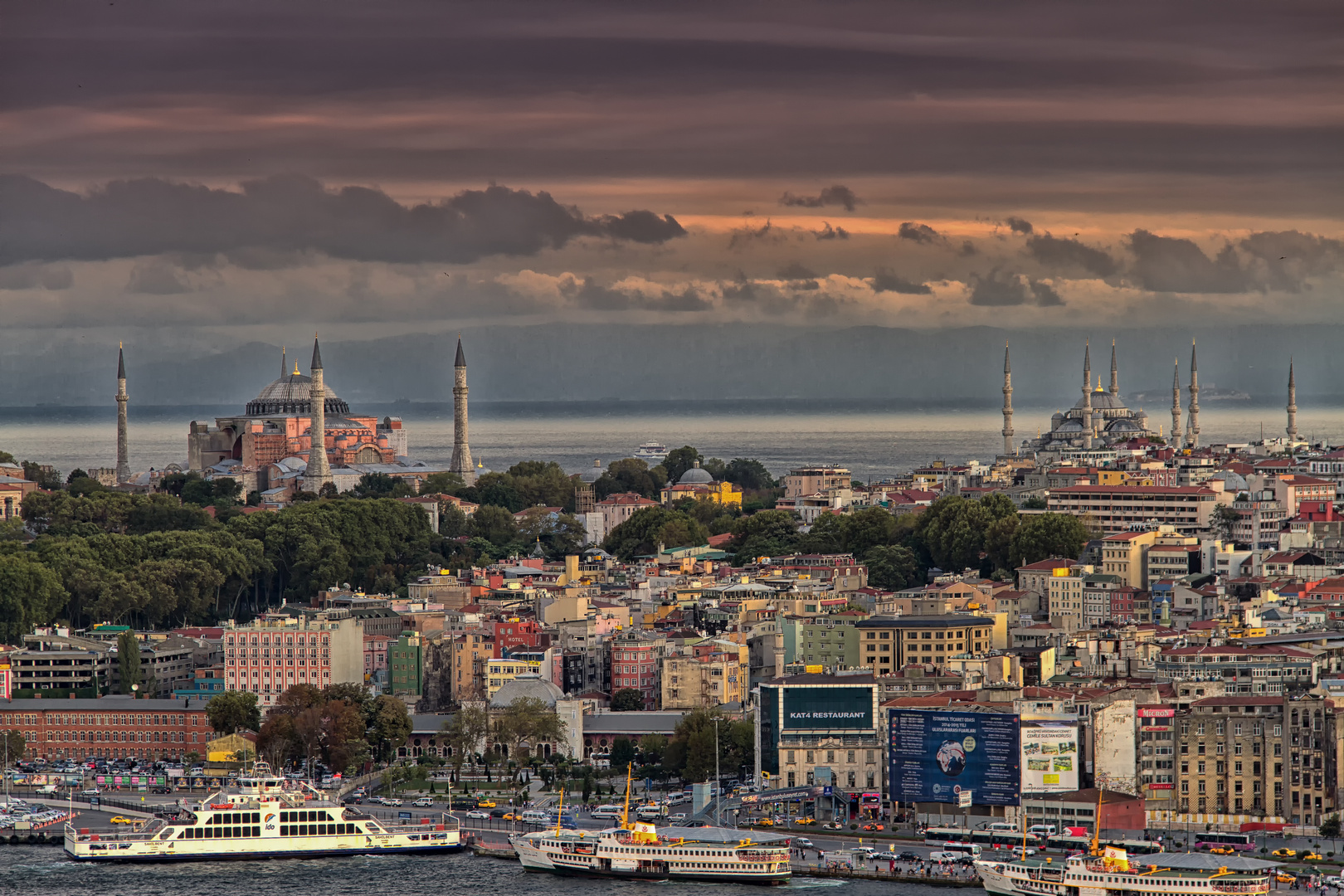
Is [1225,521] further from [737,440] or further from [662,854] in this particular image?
[737,440]

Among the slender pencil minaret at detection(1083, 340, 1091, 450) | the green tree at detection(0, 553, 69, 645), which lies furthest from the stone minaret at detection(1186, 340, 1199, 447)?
the green tree at detection(0, 553, 69, 645)

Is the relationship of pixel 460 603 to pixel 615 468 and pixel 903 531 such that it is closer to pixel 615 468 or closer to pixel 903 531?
pixel 903 531

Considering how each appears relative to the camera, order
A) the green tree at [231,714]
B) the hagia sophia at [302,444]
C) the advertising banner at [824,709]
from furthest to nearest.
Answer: the hagia sophia at [302,444]
the green tree at [231,714]
the advertising banner at [824,709]

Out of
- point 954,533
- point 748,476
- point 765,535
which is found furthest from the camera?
point 748,476

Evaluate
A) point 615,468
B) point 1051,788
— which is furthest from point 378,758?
point 615,468

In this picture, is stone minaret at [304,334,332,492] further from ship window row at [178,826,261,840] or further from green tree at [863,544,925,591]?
A: ship window row at [178,826,261,840]

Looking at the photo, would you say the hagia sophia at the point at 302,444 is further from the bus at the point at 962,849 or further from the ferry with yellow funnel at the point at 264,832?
the bus at the point at 962,849

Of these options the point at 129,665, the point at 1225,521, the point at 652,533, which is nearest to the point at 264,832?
the point at 129,665

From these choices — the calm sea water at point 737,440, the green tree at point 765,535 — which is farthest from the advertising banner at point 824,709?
the calm sea water at point 737,440
